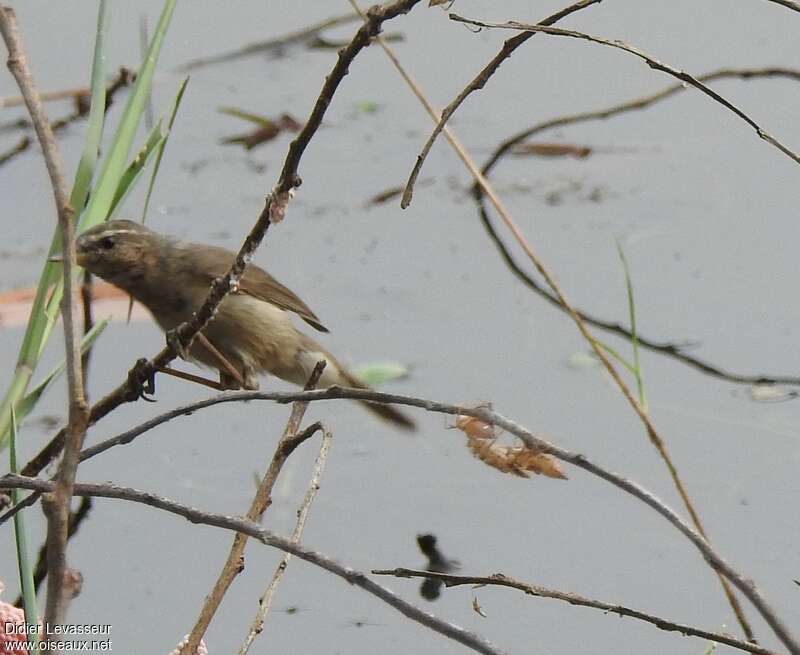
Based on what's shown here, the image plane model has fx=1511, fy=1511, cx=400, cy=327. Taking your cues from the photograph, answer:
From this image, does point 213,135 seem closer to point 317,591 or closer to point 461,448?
point 461,448

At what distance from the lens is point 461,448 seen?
140 inches

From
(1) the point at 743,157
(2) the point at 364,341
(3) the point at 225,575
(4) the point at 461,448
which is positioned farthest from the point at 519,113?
(3) the point at 225,575

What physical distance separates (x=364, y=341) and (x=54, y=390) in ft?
2.62

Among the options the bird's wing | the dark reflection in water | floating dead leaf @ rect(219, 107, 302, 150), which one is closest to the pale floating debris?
the bird's wing

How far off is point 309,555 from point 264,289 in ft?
7.49

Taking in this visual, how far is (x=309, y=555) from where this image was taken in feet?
4.17

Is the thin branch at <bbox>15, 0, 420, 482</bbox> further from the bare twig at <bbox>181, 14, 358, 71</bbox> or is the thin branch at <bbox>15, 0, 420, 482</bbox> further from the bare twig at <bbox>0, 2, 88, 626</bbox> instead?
the bare twig at <bbox>181, 14, 358, 71</bbox>

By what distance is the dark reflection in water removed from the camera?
9.86 feet

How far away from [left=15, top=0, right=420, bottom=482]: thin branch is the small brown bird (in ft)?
3.28

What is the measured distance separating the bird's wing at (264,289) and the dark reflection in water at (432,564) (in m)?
0.62

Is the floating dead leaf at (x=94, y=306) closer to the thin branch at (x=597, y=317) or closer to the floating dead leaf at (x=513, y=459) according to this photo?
the thin branch at (x=597, y=317)

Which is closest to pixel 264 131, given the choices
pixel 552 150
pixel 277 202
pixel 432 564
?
pixel 552 150

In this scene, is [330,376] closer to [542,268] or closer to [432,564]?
[432,564]

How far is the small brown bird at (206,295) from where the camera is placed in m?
3.35
